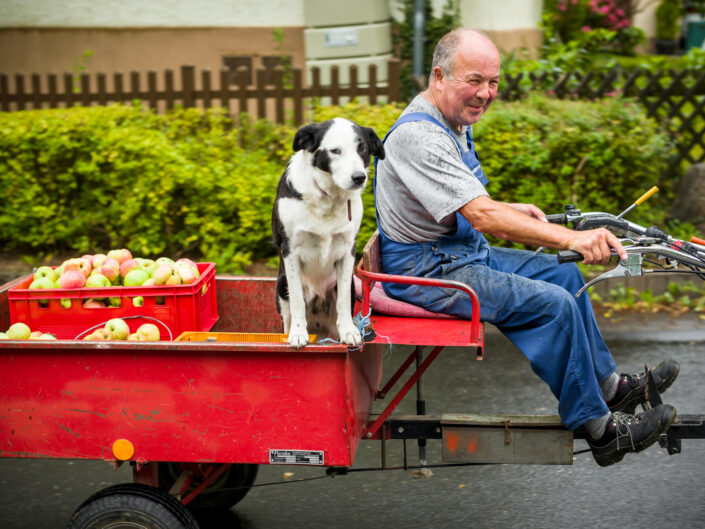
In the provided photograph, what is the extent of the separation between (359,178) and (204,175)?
12.8 ft

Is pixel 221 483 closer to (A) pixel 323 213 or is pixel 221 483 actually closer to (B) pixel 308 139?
(A) pixel 323 213

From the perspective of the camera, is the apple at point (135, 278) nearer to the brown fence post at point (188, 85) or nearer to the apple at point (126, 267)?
the apple at point (126, 267)

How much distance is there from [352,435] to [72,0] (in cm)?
969

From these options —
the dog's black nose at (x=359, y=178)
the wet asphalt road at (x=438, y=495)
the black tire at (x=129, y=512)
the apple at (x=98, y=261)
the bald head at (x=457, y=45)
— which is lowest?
the wet asphalt road at (x=438, y=495)

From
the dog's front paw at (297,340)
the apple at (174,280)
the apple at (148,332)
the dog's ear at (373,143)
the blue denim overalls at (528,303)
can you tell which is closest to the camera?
the dog's front paw at (297,340)

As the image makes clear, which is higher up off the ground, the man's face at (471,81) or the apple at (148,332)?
the man's face at (471,81)

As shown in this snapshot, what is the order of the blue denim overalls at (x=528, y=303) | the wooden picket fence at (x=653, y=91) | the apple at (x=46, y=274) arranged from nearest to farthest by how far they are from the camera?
the blue denim overalls at (x=528, y=303)
the apple at (x=46, y=274)
the wooden picket fence at (x=653, y=91)

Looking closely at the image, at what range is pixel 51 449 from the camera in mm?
2863

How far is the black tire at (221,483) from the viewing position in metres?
3.57

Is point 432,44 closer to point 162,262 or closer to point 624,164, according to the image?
point 624,164

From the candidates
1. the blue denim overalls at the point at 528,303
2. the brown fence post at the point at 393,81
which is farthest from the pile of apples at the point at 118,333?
the brown fence post at the point at 393,81

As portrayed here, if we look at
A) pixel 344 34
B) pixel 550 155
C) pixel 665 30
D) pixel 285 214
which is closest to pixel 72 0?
pixel 344 34

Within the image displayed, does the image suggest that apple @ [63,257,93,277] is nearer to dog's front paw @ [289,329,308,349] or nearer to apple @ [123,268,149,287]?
apple @ [123,268,149,287]

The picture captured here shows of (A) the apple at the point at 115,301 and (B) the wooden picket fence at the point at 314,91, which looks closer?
(A) the apple at the point at 115,301
